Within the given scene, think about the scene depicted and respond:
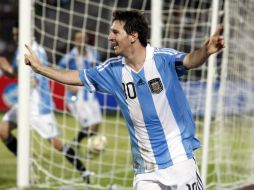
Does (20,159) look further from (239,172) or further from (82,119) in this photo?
(239,172)

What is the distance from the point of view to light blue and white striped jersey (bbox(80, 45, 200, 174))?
5215 millimetres

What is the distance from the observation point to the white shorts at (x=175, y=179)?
5172mm

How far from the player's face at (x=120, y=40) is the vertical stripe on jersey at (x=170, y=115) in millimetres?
209

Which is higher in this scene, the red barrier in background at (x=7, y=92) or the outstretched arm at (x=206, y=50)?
the outstretched arm at (x=206, y=50)

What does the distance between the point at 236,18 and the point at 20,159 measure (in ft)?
10.7

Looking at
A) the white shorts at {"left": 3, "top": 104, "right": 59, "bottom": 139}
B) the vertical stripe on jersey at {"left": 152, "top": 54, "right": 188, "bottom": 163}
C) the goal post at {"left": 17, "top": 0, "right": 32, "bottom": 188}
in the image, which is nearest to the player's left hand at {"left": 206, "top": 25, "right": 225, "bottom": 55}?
the vertical stripe on jersey at {"left": 152, "top": 54, "right": 188, "bottom": 163}

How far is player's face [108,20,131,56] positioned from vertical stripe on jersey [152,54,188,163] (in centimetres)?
21

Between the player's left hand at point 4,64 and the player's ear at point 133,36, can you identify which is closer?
the player's ear at point 133,36

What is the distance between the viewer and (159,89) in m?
5.21

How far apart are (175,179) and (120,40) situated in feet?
3.41

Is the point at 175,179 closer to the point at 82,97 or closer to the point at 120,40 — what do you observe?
the point at 120,40

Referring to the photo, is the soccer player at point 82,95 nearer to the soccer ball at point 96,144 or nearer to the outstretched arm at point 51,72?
the soccer ball at point 96,144

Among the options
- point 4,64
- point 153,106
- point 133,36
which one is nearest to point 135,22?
point 133,36

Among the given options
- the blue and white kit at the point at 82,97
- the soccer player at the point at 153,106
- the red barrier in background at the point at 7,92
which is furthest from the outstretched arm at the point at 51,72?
the red barrier in background at the point at 7,92
